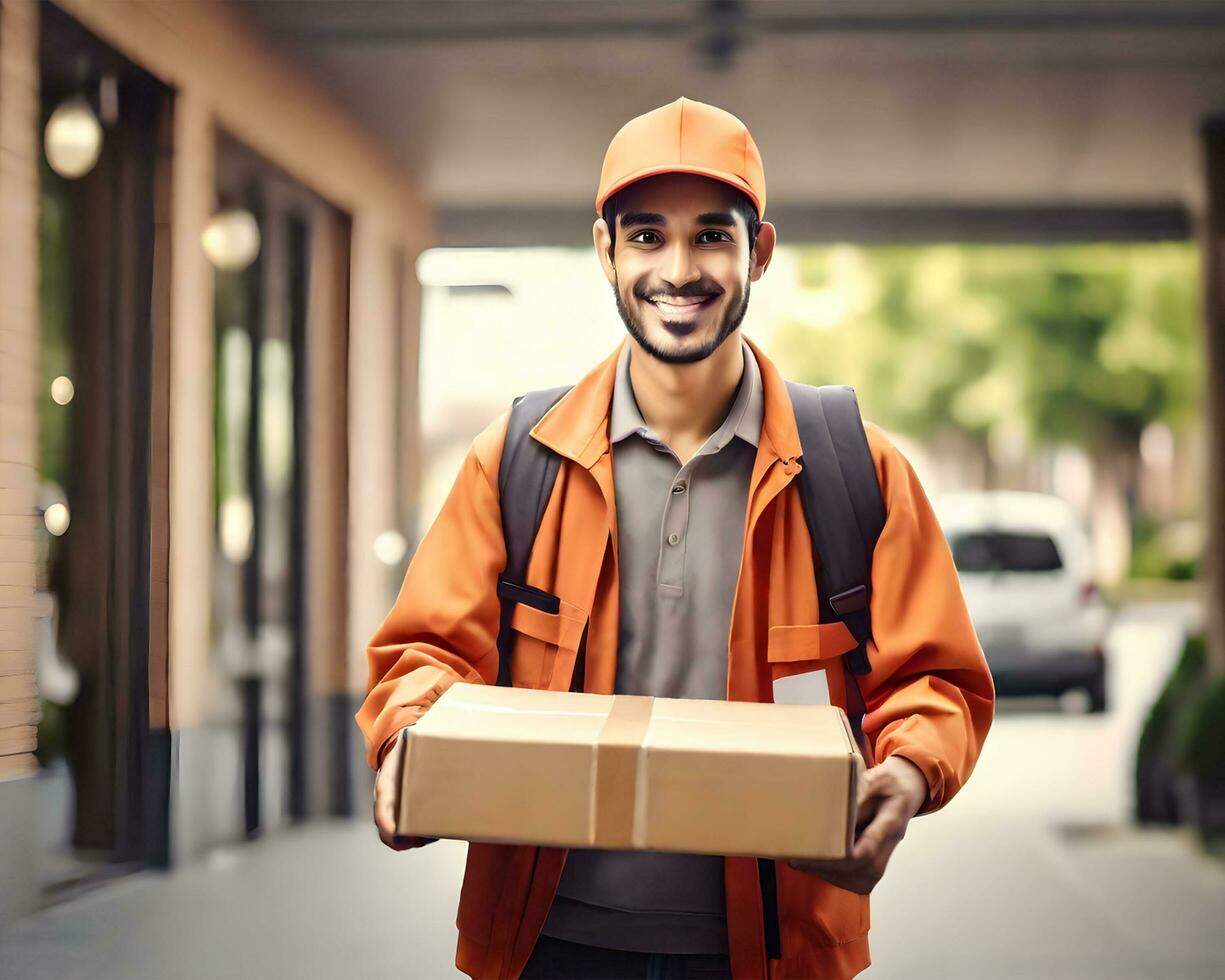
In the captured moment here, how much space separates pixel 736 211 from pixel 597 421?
386 mm

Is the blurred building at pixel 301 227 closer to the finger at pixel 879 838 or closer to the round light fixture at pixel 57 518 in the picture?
the round light fixture at pixel 57 518

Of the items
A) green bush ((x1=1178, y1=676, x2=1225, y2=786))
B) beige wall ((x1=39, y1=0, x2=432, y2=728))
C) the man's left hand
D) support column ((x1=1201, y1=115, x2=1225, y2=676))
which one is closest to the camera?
the man's left hand

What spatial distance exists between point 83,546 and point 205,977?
1586 mm

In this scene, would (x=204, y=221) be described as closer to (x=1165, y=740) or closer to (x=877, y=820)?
(x=877, y=820)

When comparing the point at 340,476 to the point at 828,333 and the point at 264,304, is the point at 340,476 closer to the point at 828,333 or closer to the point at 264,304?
the point at 264,304

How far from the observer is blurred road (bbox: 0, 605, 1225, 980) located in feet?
15.8

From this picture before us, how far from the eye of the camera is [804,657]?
1.99 m

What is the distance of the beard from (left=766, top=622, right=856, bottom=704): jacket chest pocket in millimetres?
422

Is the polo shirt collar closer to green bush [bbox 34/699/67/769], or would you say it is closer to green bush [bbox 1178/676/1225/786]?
green bush [bbox 34/699/67/769]

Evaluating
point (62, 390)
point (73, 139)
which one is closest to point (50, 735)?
point (62, 390)

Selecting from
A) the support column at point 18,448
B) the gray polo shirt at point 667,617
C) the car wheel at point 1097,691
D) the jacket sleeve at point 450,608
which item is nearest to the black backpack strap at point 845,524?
the gray polo shirt at point 667,617

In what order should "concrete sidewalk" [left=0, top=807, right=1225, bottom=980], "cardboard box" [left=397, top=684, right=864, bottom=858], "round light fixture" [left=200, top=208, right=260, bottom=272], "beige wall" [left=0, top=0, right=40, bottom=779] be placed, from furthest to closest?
"round light fixture" [left=200, top=208, right=260, bottom=272] < "concrete sidewalk" [left=0, top=807, right=1225, bottom=980] < "beige wall" [left=0, top=0, right=40, bottom=779] < "cardboard box" [left=397, top=684, right=864, bottom=858]

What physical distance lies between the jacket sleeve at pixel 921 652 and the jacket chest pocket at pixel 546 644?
0.44 metres

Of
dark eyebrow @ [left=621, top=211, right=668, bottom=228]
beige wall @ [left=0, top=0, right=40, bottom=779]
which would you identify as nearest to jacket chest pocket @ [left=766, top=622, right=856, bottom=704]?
dark eyebrow @ [left=621, top=211, right=668, bottom=228]
